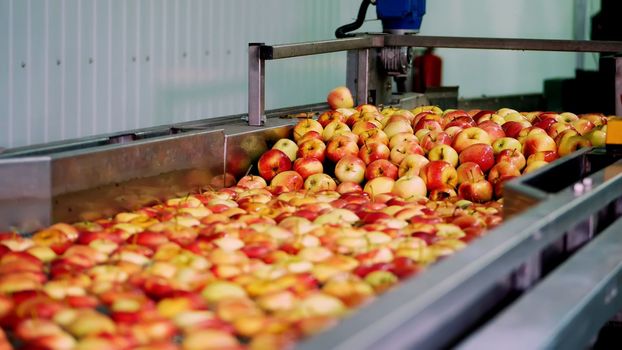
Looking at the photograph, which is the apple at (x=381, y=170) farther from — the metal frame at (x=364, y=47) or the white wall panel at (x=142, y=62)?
the white wall panel at (x=142, y=62)

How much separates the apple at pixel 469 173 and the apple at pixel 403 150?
0.21m

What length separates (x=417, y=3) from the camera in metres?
4.57

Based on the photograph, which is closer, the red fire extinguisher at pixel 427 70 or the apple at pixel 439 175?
the apple at pixel 439 175

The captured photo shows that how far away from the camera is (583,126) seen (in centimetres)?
337

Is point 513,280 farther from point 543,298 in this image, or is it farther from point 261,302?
point 261,302

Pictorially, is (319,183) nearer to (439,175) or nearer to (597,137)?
(439,175)

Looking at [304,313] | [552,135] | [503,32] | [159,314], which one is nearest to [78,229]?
[159,314]

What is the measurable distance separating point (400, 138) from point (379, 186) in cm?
31

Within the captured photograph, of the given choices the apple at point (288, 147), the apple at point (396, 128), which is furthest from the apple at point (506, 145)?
the apple at point (288, 147)

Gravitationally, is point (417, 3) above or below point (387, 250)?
above

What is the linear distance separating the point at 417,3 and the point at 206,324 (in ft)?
10.5

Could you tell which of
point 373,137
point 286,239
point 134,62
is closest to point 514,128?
point 373,137

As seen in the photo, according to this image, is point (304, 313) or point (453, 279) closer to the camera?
point (453, 279)

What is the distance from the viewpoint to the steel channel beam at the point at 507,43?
3658 millimetres
